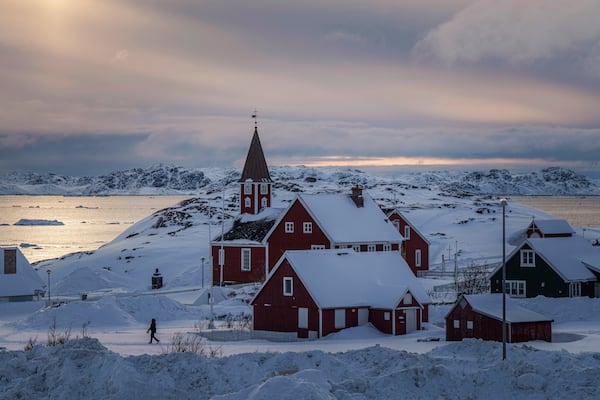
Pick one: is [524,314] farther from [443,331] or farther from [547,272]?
[547,272]

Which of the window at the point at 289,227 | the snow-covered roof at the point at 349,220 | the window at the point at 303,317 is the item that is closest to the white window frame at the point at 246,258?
the window at the point at 289,227

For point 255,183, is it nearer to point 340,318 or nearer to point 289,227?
point 289,227

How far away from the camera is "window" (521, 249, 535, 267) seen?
58.1 meters

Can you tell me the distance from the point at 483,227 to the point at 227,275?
65.5 meters

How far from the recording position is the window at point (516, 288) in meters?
58.4

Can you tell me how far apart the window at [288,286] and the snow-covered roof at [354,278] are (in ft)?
2.29

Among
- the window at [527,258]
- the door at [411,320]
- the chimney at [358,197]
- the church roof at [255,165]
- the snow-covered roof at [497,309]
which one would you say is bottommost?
the door at [411,320]

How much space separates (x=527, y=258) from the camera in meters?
58.3

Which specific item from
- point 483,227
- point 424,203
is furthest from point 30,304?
point 424,203

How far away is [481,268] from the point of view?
269 feet

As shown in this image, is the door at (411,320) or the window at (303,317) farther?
the door at (411,320)

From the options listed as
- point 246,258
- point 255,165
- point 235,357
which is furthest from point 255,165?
point 235,357

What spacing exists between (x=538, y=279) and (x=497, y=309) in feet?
52.1

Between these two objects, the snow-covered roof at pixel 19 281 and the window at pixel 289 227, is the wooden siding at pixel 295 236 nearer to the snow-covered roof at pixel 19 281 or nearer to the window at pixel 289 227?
the window at pixel 289 227
